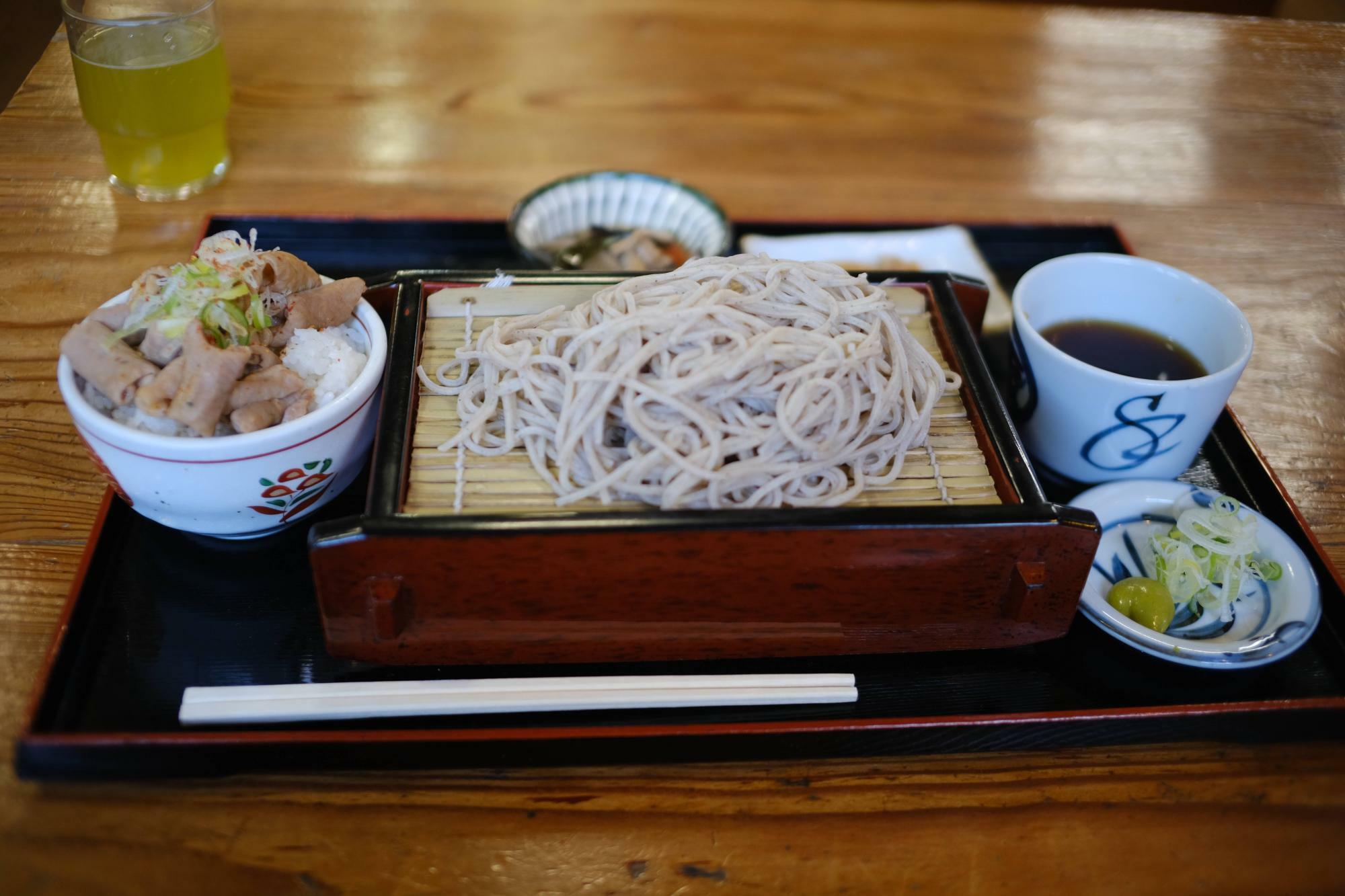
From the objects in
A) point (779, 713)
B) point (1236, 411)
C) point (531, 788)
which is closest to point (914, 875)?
point (779, 713)

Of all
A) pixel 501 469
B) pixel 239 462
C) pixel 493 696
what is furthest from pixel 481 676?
pixel 239 462

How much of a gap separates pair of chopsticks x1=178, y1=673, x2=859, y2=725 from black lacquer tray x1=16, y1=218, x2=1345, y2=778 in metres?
0.02

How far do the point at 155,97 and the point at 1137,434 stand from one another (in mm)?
2018

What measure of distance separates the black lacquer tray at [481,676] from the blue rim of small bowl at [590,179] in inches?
26.3

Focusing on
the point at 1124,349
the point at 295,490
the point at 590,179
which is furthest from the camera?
the point at 590,179

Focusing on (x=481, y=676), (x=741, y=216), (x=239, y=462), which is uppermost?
(x=239, y=462)

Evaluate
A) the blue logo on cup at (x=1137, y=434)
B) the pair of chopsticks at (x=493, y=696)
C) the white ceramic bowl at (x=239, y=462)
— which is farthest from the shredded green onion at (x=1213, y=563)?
the white ceramic bowl at (x=239, y=462)

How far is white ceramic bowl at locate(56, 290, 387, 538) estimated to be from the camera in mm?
1287

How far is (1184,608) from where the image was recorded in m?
1.50

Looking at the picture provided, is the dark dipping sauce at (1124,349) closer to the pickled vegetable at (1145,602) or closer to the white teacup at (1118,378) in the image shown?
the white teacup at (1118,378)

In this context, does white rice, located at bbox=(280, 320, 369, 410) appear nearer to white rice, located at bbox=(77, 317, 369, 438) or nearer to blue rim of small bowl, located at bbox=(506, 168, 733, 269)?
white rice, located at bbox=(77, 317, 369, 438)

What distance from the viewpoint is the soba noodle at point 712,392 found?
1.35m

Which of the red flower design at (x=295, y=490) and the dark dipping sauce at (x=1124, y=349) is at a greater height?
the dark dipping sauce at (x=1124, y=349)

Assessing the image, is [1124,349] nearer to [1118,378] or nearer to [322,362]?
[1118,378]
